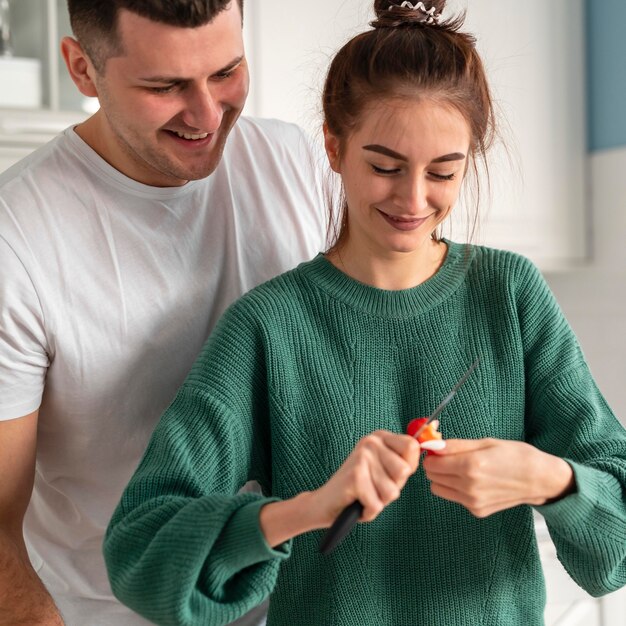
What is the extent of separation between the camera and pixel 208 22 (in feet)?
3.80

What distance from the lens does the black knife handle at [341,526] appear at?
818mm

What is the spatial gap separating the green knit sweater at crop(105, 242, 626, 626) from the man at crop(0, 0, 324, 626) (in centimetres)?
18

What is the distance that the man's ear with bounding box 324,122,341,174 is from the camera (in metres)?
1.14

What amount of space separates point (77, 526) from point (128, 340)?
11.3 inches

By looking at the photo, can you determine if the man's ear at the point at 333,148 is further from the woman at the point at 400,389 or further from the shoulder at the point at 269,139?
the shoulder at the point at 269,139

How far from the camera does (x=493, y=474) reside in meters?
0.94

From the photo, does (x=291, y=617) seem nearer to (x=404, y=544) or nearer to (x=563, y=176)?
(x=404, y=544)

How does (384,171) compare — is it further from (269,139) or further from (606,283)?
(606,283)

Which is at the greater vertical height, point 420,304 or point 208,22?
point 208,22

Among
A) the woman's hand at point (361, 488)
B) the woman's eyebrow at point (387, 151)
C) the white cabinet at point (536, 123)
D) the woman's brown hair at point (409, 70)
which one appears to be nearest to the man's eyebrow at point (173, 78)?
the woman's brown hair at point (409, 70)

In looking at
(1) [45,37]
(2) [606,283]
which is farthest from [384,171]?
(2) [606,283]

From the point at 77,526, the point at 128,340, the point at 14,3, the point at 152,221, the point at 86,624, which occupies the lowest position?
the point at 86,624

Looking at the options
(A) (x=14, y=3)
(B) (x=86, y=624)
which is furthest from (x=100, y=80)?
(A) (x=14, y=3)

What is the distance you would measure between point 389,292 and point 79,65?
52cm
